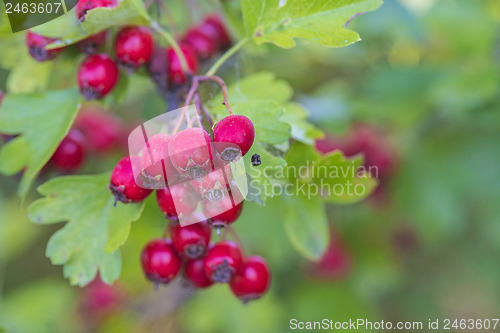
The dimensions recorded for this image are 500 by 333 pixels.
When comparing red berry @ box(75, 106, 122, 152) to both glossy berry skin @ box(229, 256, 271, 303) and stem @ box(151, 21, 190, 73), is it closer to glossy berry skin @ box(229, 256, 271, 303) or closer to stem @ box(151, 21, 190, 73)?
→ stem @ box(151, 21, 190, 73)

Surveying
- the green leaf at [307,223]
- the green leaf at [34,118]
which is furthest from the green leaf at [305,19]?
the green leaf at [34,118]

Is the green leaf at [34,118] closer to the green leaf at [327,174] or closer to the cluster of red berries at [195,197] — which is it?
the cluster of red berries at [195,197]

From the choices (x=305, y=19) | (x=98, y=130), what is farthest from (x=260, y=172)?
(x=98, y=130)

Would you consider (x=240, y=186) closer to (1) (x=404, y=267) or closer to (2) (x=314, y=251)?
(2) (x=314, y=251)

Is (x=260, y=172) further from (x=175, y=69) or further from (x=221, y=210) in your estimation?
(x=175, y=69)

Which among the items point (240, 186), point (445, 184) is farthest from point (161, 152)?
point (445, 184)
